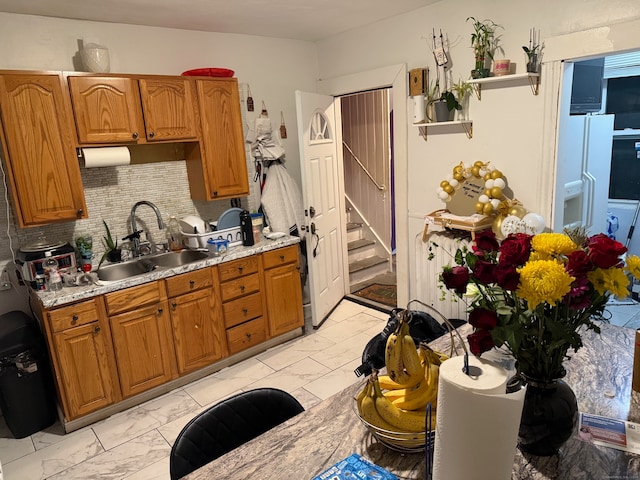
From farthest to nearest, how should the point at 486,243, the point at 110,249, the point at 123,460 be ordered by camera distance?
1. the point at 110,249
2. the point at 123,460
3. the point at 486,243

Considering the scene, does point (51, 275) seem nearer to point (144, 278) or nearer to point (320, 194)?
point (144, 278)

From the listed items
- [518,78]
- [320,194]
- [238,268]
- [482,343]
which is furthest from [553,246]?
[320,194]

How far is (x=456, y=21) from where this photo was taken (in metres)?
3.15

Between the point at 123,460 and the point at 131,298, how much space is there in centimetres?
97

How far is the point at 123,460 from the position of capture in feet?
8.34

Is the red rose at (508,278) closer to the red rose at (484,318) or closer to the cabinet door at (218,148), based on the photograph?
the red rose at (484,318)

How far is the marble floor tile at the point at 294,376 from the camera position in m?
3.18

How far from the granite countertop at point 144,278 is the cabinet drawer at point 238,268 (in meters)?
0.04

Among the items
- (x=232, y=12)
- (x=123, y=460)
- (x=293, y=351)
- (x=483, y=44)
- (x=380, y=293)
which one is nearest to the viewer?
(x=123, y=460)

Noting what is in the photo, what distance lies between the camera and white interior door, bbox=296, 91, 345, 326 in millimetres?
3828

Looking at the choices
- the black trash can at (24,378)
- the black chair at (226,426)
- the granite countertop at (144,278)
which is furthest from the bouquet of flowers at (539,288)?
the black trash can at (24,378)

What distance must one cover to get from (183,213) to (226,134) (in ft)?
2.50

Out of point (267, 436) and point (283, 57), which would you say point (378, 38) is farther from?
point (267, 436)

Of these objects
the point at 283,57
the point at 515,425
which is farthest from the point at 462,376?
the point at 283,57
